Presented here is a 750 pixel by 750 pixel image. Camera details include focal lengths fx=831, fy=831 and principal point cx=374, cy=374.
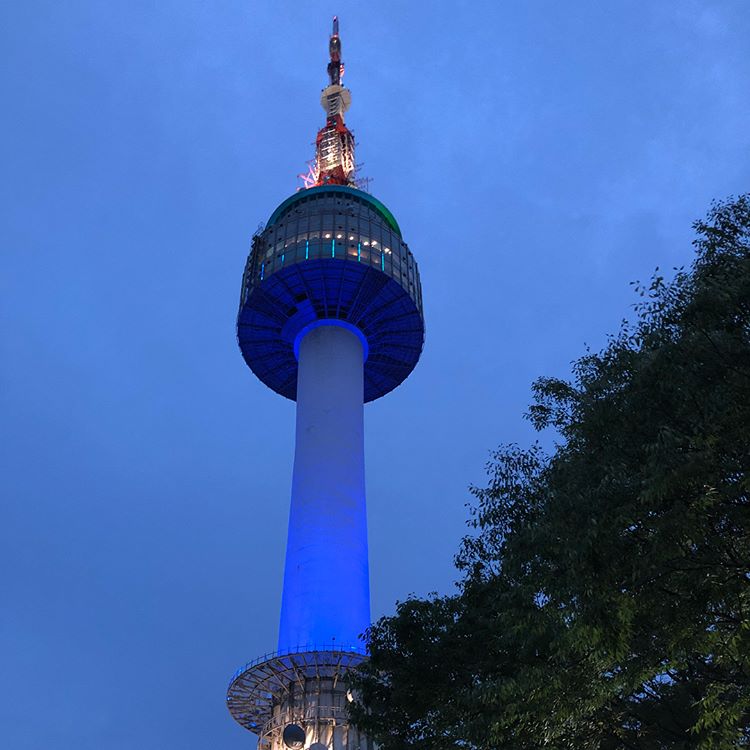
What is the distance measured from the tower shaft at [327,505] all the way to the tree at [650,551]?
28451mm

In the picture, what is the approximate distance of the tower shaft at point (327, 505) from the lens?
48688mm

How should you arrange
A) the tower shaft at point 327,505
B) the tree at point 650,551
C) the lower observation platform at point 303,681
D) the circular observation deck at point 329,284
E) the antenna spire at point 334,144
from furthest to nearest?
the antenna spire at point 334,144 < the circular observation deck at point 329,284 < the tower shaft at point 327,505 < the lower observation platform at point 303,681 < the tree at point 650,551

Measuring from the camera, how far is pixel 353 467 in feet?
183

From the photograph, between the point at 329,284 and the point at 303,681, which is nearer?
the point at 303,681

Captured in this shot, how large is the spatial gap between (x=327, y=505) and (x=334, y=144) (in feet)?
124

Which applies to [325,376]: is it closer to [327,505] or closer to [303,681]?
[327,505]

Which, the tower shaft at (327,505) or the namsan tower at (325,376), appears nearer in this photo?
the namsan tower at (325,376)

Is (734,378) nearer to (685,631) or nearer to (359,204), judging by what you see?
(685,631)

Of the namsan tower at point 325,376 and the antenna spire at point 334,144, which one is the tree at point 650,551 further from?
the antenna spire at point 334,144

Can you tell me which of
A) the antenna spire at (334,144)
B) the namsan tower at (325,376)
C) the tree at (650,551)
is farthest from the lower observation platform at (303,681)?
the antenna spire at (334,144)

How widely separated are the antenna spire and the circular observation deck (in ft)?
18.2

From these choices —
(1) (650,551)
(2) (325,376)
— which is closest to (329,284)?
(2) (325,376)

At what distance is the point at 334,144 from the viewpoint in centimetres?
7656

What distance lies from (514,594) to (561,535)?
2791mm
